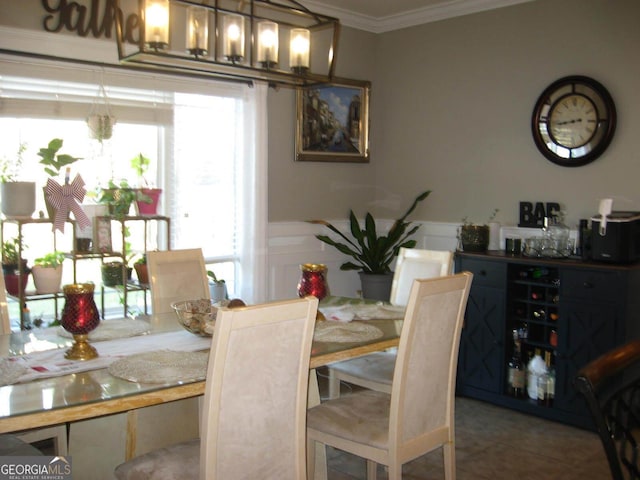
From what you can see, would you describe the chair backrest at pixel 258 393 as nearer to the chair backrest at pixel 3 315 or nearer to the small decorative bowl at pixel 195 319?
the small decorative bowl at pixel 195 319

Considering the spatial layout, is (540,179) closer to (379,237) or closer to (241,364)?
(379,237)

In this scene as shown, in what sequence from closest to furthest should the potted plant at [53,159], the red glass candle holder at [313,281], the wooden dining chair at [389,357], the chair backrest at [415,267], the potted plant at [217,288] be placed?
the red glass candle holder at [313,281] → the wooden dining chair at [389,357] → the chair backrest at [415,267] → the potted plant at [53,159] → the potted plant at [217,288]

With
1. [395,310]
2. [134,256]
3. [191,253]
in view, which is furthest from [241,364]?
[134,256]

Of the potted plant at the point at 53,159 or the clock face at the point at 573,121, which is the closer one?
the potted plant at the point at 53,159

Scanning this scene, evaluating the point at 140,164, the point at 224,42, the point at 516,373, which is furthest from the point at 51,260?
the point at 516,373

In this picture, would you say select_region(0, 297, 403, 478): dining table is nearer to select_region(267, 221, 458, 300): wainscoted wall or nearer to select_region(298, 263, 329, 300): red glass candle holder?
select_region(298, 263, 329, 300): red glass candle holder

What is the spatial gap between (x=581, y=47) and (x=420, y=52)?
4.22 feet

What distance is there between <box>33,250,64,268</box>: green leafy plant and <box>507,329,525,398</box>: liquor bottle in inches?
105

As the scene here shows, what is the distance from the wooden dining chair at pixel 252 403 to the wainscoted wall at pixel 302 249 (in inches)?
111

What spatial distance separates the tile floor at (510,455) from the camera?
10.2 feet

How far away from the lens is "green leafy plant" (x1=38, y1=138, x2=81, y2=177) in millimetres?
3668

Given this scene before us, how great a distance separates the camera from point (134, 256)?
4.17 meters

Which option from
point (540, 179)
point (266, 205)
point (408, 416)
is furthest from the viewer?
point (266, 205)

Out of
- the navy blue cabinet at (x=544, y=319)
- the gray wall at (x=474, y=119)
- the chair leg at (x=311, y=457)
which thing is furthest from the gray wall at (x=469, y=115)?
the chair leg at (x=311, y=457)
